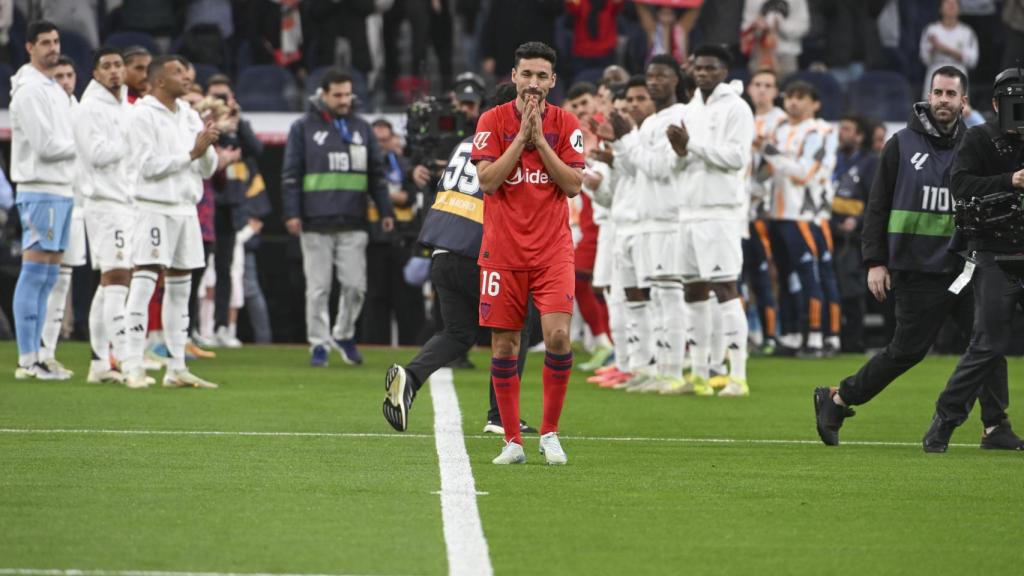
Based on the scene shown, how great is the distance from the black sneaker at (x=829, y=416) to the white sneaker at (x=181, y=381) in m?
5.18

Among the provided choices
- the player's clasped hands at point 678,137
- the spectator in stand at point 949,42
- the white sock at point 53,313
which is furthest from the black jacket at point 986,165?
the spectator in stand at point 949,42

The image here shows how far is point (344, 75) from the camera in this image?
15.2 meters

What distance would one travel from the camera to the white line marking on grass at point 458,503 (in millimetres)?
5504

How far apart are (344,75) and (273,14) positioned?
6679 mm

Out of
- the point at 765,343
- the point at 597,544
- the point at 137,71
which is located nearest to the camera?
the point at 597,544

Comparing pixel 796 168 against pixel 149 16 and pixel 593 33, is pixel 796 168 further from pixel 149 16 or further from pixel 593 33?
pixel 149 16

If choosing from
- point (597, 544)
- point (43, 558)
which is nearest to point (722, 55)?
point (597, 544)

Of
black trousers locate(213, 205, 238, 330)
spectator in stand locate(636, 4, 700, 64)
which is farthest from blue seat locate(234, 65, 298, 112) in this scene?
spectator in stand locate(636, 4, 700, 64)

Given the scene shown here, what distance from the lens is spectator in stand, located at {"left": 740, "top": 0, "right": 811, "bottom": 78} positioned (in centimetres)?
2100

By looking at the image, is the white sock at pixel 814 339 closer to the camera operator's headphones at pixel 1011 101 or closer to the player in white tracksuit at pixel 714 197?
the player in white tracksuit at pixel 714 197

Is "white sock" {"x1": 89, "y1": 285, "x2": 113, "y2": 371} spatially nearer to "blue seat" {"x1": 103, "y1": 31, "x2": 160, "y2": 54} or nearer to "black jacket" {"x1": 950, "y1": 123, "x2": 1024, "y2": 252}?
"black jacket" {"x1": 950, "y1": 123, "x2": 1024, "y2": 252}

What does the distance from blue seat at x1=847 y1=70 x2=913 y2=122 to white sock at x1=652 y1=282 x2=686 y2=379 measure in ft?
29.0

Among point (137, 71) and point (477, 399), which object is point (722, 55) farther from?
point (137, 71)

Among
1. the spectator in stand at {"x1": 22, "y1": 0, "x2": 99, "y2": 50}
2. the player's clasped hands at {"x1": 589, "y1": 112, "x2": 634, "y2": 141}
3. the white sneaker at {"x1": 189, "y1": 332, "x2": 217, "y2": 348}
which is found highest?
the spectator in stand at {"x1": 22, "y1": 0, "x2": 99, "y2": 50}
